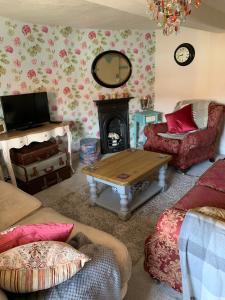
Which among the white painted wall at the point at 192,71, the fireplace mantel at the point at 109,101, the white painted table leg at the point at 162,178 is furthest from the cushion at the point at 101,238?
the white painted wall at the point at 192,71

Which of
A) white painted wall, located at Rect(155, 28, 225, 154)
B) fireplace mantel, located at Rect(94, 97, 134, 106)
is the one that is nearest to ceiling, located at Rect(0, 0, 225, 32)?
white painted wall, located at Rect(155, 28, 225, 154)

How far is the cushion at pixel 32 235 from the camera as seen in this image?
1.11 metres

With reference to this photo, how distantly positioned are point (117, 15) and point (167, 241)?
9.06ft

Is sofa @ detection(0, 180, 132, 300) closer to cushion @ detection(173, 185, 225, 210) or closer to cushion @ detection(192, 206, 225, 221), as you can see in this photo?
cushion @ detection(192, 206, 225, 221)

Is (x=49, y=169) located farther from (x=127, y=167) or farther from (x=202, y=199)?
(x=202, y=199)

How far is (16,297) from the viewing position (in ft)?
3.01

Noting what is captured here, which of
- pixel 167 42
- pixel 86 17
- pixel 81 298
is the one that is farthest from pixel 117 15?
pixel 81 298

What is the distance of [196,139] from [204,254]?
2.26 m

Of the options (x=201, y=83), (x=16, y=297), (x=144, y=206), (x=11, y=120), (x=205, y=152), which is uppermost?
(x=201, y=83)

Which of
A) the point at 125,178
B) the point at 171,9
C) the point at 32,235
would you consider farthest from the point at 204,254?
the point at 171,9

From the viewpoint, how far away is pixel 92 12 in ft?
9.02

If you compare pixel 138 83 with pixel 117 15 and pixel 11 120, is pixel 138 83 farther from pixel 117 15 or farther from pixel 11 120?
pixel 11 120

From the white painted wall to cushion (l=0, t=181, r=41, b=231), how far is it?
130 inches

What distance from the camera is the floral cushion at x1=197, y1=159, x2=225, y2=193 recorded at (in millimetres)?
1976
